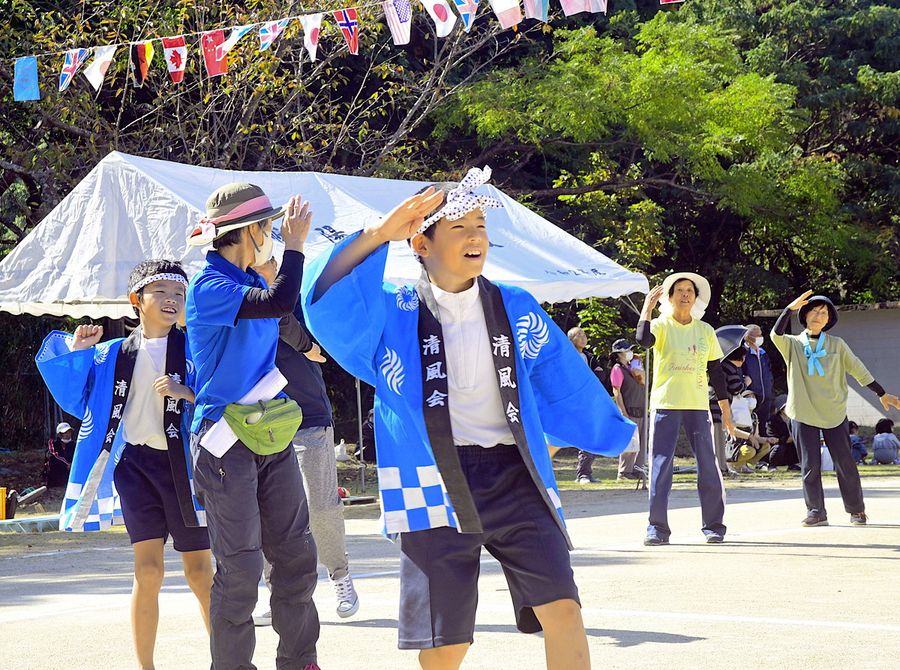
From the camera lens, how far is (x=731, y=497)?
13.4 m

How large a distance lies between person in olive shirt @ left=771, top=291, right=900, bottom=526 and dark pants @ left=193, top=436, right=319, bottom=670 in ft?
19.9

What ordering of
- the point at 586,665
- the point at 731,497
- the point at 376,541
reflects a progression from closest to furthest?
1. the point at 586,665
2. the point at 376,541
3. the point at 731,497

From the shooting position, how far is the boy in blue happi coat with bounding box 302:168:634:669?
3.90m

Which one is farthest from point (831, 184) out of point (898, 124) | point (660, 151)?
point (660, 151)

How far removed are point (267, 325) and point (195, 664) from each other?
5.29 feet

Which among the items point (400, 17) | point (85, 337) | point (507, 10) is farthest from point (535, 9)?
point (85, 337)

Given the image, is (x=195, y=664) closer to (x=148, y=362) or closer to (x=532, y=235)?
(x=148, y=362)

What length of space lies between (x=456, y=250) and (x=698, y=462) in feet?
18.8

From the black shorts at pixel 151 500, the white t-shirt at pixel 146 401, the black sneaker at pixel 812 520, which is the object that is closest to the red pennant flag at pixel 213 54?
the black sneaker at pixel 812 520

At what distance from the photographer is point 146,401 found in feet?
18.0

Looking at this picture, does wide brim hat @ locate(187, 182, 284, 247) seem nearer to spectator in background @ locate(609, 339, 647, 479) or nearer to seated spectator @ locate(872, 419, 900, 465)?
spectator in background @ locate(609, 339, 647, 479)

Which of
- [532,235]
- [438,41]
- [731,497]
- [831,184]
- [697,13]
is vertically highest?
[697,13]

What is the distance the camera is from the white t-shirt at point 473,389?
404cm

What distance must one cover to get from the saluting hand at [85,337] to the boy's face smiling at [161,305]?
28cm
